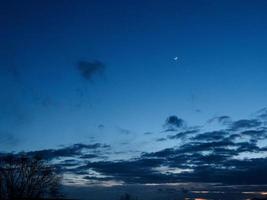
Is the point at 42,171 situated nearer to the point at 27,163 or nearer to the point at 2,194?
the point at 27,163

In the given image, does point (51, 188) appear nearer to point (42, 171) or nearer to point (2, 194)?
point (42, 171)

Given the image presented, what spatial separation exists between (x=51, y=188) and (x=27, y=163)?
671 centimetres

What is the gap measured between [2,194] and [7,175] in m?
3.81

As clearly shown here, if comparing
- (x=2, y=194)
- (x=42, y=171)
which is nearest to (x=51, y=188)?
(x=42, y=171)

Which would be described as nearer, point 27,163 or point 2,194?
point 2,194

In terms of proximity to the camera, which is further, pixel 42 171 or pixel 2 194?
pixel 42 171

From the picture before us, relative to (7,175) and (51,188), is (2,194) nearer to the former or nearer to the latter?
(7,175)

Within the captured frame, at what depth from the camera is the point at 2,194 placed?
8800 centimetres

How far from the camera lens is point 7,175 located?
296ft

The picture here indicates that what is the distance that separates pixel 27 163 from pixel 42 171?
10.8ft

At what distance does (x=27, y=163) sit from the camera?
308ft

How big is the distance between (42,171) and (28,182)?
4.47m

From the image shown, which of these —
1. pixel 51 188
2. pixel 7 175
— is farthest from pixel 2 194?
pixel 51 188

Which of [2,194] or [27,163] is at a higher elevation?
[27,163]
